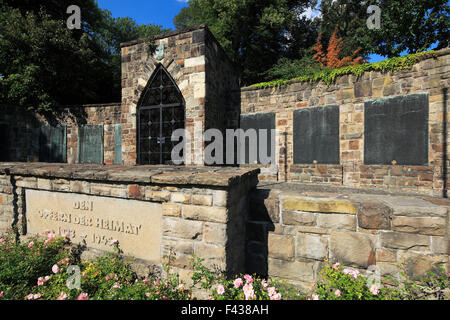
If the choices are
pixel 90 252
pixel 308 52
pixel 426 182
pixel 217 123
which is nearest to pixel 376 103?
pixel 426 182

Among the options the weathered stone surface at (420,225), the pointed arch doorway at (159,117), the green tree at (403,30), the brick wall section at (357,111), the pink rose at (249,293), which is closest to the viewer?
the pink rose at (249,293)

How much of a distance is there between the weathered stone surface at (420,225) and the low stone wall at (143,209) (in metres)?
1.41

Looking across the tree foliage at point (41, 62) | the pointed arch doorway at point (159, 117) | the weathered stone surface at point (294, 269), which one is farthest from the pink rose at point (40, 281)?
the tree foliage at point (41, 62)

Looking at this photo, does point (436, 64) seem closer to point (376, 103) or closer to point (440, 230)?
point (376, 103)

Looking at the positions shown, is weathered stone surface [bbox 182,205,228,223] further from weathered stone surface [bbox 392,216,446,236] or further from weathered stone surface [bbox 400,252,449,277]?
weathered stone surface [bbox 400,252,449,277]

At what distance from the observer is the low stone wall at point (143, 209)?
1973 millimetres

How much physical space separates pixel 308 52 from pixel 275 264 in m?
16.5

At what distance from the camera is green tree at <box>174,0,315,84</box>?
536 inches

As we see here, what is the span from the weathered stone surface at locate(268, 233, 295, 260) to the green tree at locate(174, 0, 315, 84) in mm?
12375

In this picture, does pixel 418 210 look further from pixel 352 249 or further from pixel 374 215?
pixel 352 249

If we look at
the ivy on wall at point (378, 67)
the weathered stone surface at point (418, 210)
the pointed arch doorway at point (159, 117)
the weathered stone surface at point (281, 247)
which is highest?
the ivy on wall at point (378, 67)

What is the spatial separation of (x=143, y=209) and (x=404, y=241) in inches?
99.7

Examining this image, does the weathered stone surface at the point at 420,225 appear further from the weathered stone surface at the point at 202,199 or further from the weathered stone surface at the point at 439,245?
the weathered stone surface at the point at 202,199

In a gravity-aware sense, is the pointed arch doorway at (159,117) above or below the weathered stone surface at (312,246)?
above
